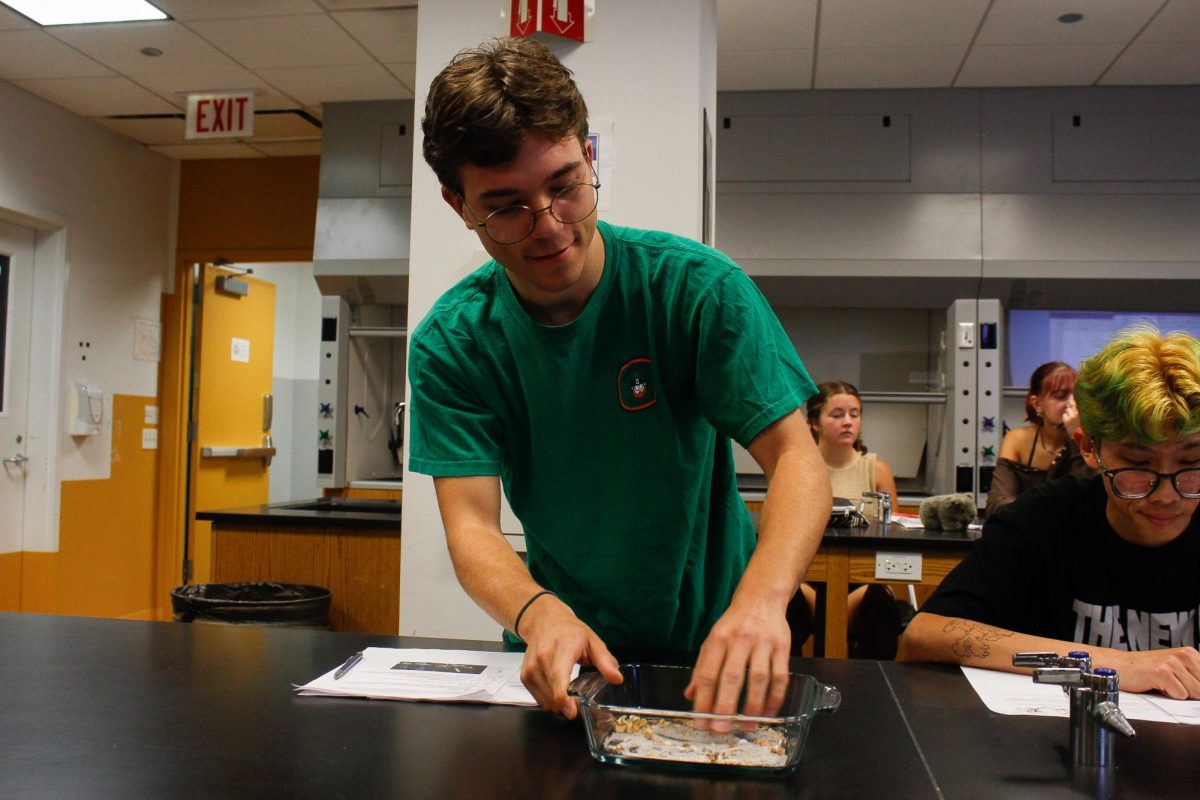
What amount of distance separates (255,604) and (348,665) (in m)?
1.96

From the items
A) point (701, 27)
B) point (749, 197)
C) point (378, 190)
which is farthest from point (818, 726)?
point (378, 190)

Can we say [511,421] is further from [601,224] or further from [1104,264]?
[1104,264]

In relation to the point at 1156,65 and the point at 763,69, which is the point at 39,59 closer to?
the point at 763,69

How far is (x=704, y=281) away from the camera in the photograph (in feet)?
4.05

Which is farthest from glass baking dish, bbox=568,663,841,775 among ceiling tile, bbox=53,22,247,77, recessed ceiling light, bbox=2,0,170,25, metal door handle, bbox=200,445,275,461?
metal door handle, bbox=200,445,275,461

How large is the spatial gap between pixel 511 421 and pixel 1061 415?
3.03 metres

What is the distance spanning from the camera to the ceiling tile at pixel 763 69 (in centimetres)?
434

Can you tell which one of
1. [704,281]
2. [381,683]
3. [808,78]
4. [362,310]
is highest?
[808,78]

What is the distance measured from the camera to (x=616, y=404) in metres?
1.26

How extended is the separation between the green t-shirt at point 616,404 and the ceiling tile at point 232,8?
Result: 3004 mm

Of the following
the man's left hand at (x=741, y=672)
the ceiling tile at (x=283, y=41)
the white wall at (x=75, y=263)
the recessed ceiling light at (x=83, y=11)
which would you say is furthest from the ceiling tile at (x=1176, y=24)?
the white wall at (x=75, y=263)

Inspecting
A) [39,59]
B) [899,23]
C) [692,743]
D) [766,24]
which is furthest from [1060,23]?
[39,59]

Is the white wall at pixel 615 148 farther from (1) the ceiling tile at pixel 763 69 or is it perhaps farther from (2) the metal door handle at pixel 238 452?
(2) the metal door handle at pixel 238 452

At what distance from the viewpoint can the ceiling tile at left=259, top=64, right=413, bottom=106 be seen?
453cm
